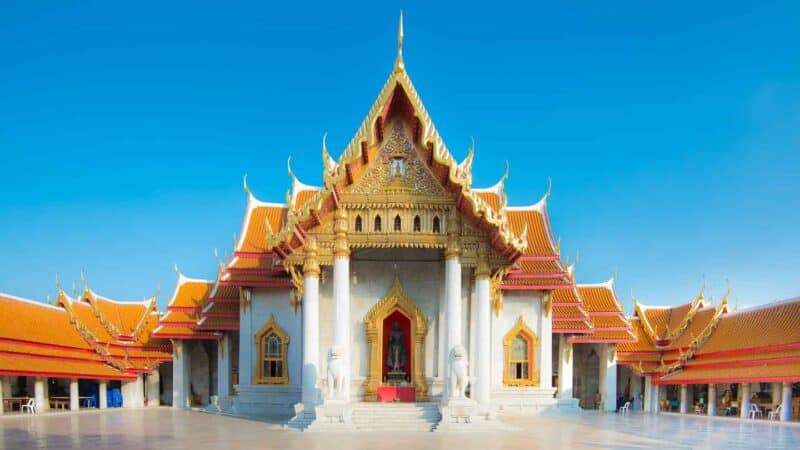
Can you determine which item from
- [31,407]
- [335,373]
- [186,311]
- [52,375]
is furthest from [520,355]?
[31,407]

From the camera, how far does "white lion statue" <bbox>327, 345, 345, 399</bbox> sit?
13.8 metres

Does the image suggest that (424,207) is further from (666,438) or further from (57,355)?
(57,355)

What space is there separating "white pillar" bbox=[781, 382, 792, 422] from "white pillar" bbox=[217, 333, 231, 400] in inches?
690

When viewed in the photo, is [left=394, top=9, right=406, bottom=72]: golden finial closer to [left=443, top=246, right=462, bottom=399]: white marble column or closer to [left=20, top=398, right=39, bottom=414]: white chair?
[left=443, top=246, right=462, bottom=399]: white marble column

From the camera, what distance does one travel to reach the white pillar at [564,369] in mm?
21312

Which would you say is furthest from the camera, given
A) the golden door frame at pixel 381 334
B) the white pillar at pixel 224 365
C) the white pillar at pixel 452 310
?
the white pillar at pixel 224 365

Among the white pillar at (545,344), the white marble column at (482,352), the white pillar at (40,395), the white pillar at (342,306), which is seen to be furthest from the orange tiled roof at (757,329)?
the white pillar at (40,395)

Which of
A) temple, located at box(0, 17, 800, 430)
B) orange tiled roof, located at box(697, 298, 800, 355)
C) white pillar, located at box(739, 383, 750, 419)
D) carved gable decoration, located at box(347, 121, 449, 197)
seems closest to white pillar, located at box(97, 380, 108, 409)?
temple, located at box(0, 17, 800, 430)

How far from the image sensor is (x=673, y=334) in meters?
25.5

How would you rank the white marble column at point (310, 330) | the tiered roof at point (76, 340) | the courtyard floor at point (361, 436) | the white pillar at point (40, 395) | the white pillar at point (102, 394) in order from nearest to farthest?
the courtyard floor at point (361, 436) → the white marble column at point (310, 330) → the tiered roof at point (76, 340) → the white pillar at point (40, 395) → the white pillar at point (102, 394)

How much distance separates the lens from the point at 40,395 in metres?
21.0

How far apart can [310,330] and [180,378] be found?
Answer: 10.9 metres

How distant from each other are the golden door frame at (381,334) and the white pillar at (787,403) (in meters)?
11.4

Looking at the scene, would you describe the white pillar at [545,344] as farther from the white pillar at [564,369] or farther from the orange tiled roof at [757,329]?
the orange tiled roof at [757,329]
